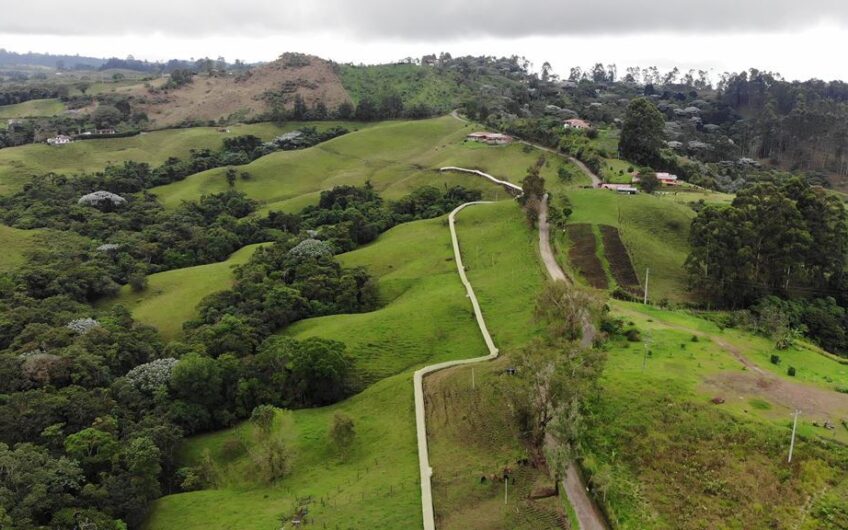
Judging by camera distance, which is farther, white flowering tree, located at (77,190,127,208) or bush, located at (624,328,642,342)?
white flowering tree, located at (77,190,127,208)

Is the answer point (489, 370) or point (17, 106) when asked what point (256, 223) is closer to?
point (489, 370)

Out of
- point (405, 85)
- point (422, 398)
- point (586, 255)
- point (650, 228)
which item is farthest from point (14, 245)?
point (405, 85)

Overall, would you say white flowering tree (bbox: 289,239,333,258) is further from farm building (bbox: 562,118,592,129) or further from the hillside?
farm building (bbox: 562,118,592,129)

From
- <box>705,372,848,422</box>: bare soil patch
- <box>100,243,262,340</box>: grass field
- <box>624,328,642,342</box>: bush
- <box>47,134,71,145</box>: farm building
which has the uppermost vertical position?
<box>47,134,71,145</box>: farm building

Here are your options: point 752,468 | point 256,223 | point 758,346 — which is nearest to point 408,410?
point 752,468

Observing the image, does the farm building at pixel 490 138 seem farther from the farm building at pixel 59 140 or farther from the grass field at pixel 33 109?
the grass field at pixel 33 109

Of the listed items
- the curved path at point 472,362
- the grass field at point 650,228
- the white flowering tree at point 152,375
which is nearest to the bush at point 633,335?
the curved path at point 472,362

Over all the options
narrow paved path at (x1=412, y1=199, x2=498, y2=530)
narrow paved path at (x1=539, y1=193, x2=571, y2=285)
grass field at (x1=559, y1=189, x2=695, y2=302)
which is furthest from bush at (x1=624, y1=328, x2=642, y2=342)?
grass field at (x1=559, y1=189, x2=695, y2=302)

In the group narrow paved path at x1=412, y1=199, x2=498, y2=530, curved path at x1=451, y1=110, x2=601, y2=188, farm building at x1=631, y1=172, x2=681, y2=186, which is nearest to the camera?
narrow paved path at x1=412, y1=199, x2=498, y2=530
